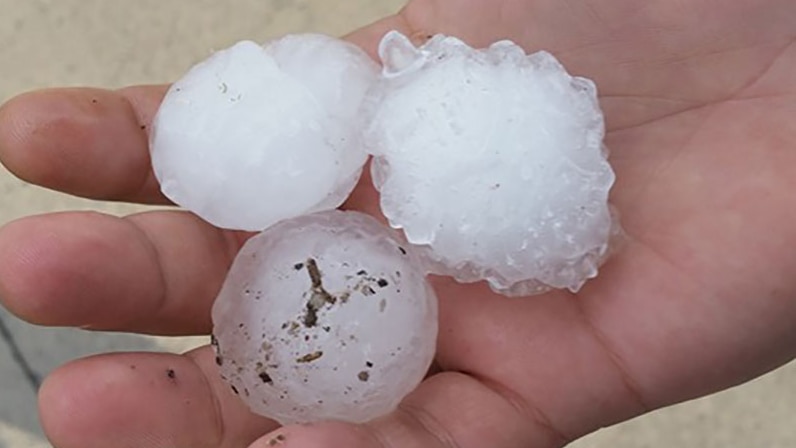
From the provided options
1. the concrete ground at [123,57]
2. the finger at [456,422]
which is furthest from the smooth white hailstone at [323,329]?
the concrete ground at [123,57]

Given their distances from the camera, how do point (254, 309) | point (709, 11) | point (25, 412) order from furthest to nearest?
point (25, 412)
point (709, 11)
point (254, 309)

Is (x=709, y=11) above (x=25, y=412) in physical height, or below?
above

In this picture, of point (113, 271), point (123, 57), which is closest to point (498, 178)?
point (113, 271)

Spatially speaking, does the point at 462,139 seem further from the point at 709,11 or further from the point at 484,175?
the point at 709,11

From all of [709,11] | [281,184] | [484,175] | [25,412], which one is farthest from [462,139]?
[25,412]

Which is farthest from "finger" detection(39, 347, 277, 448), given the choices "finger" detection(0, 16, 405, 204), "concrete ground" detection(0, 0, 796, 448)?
"concrete ground" detection(0, 0, 796, 448)
